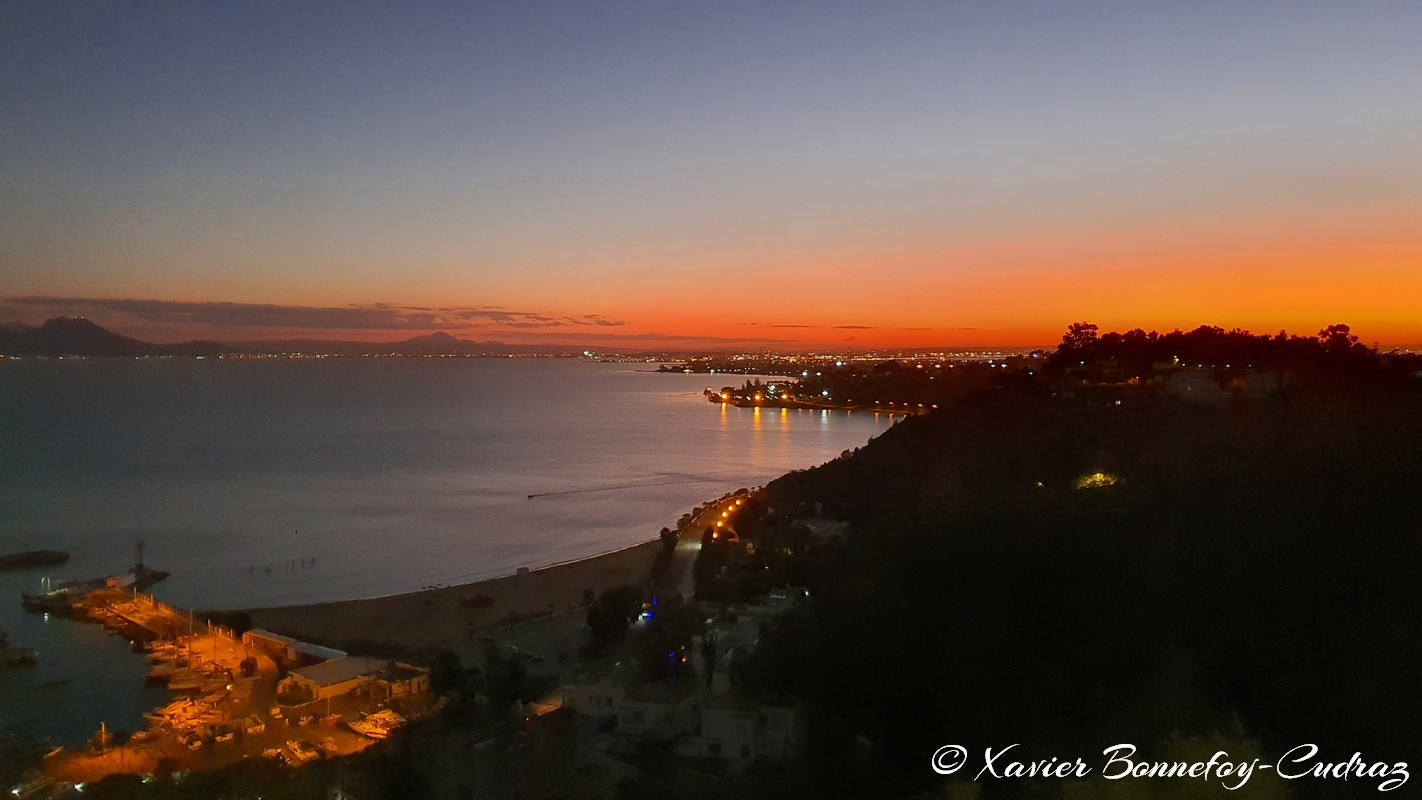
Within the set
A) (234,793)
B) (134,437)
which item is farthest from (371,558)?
(134,437)

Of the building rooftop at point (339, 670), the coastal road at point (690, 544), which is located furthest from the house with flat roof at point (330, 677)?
the coastal road at point (690, 544)

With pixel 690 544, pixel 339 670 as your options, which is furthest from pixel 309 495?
pixel 339 670

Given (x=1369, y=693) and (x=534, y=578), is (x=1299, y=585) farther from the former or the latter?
(x=534, y=578)

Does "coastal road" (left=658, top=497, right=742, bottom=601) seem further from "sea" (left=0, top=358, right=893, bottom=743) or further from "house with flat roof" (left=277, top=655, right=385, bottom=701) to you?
"house with flat roof" (left=277, top=655, right=385, bottom=701)

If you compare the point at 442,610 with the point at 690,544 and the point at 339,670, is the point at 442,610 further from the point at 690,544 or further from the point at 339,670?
the point at 690,544

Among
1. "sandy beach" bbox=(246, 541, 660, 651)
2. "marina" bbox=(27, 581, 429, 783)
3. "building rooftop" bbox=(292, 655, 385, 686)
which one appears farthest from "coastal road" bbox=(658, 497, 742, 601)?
"marina" bbox=(27, 581, 429, 783)

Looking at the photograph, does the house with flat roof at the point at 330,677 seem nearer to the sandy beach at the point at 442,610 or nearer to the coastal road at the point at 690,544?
the sandy beach at the point at 442,610
